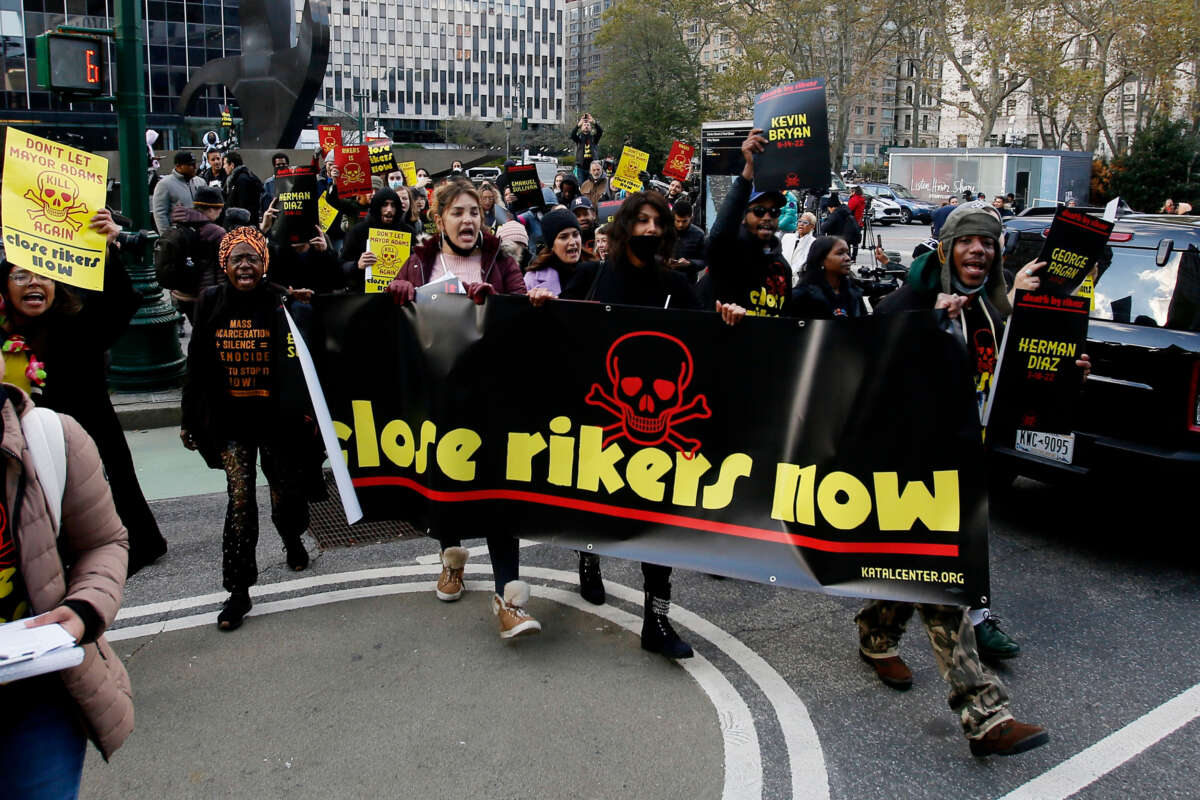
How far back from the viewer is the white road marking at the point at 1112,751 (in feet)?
11.1

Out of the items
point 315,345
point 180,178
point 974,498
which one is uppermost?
point 180,178

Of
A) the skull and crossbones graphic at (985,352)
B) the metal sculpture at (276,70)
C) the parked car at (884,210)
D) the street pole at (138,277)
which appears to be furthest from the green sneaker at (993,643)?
the parked car at (884,210)

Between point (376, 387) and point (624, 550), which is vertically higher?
point (376, 387)

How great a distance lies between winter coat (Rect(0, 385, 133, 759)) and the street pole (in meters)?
6.73

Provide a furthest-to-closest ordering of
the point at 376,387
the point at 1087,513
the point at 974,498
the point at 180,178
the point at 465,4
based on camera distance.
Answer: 1. the point at 465,4
2. the point at 180,178
3. the point at 1087,513
4. the point at 376,387
5. the point at 974,498

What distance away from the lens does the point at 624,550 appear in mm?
4105

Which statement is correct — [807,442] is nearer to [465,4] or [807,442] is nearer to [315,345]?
[315,345]

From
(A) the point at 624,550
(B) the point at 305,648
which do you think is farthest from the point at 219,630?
(A) the point at 624,550

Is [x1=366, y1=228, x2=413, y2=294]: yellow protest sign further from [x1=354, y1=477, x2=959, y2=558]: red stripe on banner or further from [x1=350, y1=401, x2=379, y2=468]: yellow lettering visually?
[x1=354, y1=477, x2=959, y2=558]: red stripe on banner

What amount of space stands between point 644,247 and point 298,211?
3.25m

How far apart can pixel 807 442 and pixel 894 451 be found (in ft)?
1.04

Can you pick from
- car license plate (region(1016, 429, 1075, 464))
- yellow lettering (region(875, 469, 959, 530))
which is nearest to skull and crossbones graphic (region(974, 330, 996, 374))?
yellow lettering (region(875, 469, 959, 530))

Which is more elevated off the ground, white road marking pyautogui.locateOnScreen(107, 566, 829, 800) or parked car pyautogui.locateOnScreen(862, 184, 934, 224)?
parked car pyautogui.locateOnScreen(862, 184, 934, 224)

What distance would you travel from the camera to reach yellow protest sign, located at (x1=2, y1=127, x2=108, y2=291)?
379 cm
